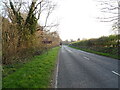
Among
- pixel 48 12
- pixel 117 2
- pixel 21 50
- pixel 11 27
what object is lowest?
pixel 21 50

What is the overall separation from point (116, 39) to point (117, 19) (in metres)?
9.63

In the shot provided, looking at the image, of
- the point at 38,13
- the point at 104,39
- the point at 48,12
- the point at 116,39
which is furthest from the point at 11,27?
the point at 104,39

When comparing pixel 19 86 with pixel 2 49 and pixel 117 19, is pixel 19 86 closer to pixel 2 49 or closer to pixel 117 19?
pixel 2 49

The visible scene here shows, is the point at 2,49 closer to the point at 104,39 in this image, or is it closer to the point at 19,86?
the point at 19,86

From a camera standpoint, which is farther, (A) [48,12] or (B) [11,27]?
(A) [48,12]

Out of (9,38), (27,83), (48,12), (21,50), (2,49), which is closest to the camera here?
(27,83)

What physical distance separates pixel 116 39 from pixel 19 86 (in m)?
23.1

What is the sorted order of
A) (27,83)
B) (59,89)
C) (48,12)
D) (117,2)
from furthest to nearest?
(48,12)
(117,2)
(27,83)
(59,89)

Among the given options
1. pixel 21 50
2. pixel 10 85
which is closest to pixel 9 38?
pixel 21 50

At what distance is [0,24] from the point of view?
29.5ft

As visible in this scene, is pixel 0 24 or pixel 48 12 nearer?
pixel 0 24

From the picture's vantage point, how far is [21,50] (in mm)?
11867

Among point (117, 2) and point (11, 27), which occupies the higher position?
point (117, 2)

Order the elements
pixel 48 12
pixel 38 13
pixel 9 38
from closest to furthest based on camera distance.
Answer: pixel 9 38 → pixel 38 13 → pixel 48 12
